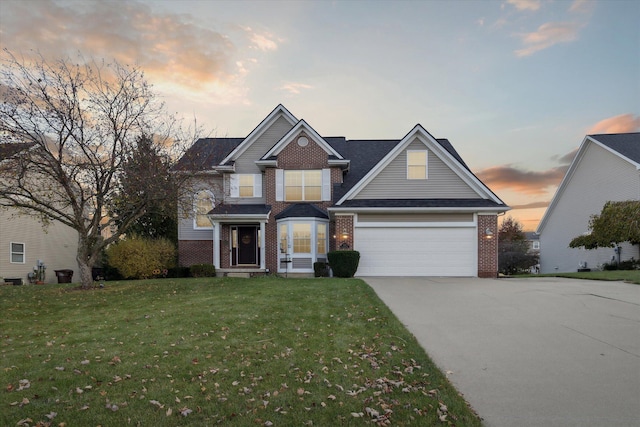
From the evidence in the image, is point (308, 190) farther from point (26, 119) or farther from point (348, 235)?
point (26, 119)

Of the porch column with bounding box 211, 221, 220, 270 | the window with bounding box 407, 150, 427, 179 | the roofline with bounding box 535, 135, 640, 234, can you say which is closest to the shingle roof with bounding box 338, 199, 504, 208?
the window with bounding box 407, 150, 427, 179

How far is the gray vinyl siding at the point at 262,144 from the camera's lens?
806 inches

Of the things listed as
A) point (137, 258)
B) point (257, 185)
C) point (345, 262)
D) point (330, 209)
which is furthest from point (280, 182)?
point (137, 258)

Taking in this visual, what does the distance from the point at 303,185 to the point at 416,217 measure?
5.71 m

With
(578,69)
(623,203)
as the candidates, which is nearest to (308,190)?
(578,69)

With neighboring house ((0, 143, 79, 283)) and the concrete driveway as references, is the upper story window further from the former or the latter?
the concrete driveway

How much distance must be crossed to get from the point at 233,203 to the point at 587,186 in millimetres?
22845

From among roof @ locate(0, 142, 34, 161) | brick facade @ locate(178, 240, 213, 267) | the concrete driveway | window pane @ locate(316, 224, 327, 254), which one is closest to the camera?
the concrete driveway

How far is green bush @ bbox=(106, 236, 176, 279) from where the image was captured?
1891 centimetres

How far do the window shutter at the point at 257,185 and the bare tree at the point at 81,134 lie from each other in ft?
19.8

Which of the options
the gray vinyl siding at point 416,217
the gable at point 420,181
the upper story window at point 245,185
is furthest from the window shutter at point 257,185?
the gray vinyl siding at point 416,217

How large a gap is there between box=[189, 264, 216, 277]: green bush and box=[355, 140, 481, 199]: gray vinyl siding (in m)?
7.88

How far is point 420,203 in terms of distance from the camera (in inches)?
677

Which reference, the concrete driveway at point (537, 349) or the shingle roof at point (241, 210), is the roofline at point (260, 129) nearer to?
the shingle roof at point (241, 210)
